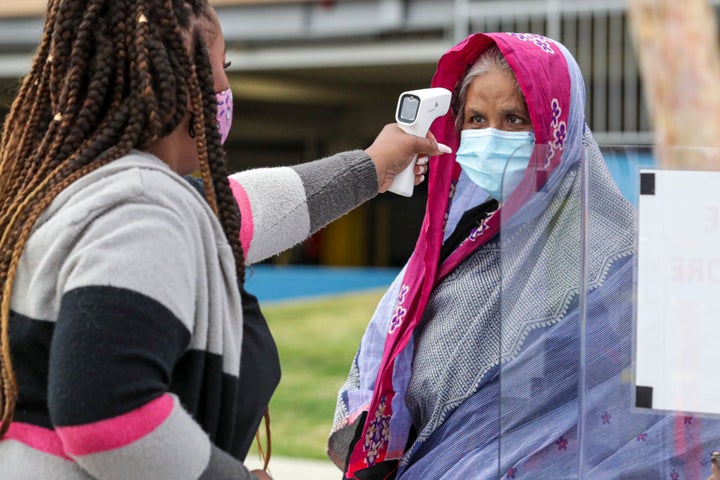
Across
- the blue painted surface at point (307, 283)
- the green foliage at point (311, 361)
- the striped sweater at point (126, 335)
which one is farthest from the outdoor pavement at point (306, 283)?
the striped sweater at point (126, 335)

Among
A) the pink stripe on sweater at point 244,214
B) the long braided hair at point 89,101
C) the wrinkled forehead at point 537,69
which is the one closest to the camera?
the long braided hair at point 89,101

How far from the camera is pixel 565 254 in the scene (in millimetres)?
1527

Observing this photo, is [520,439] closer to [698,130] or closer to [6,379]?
[6,379]

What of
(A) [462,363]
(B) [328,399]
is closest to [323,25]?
(B) [328,399]

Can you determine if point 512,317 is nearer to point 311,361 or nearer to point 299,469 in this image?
point 299,469

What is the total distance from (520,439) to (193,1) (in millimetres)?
803

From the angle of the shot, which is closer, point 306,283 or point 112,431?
point 112,431

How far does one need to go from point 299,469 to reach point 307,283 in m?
8.83

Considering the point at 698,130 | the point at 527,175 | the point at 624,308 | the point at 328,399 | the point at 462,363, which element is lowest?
the point at 328,399

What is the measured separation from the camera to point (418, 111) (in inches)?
79.4

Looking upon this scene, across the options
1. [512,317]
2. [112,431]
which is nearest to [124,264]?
[112,431]

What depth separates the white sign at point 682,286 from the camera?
4.69 feet

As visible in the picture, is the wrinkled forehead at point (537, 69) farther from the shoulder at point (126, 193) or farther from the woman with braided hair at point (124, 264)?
the shoulder at point (126, 193)

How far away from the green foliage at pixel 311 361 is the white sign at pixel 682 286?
457 cm
